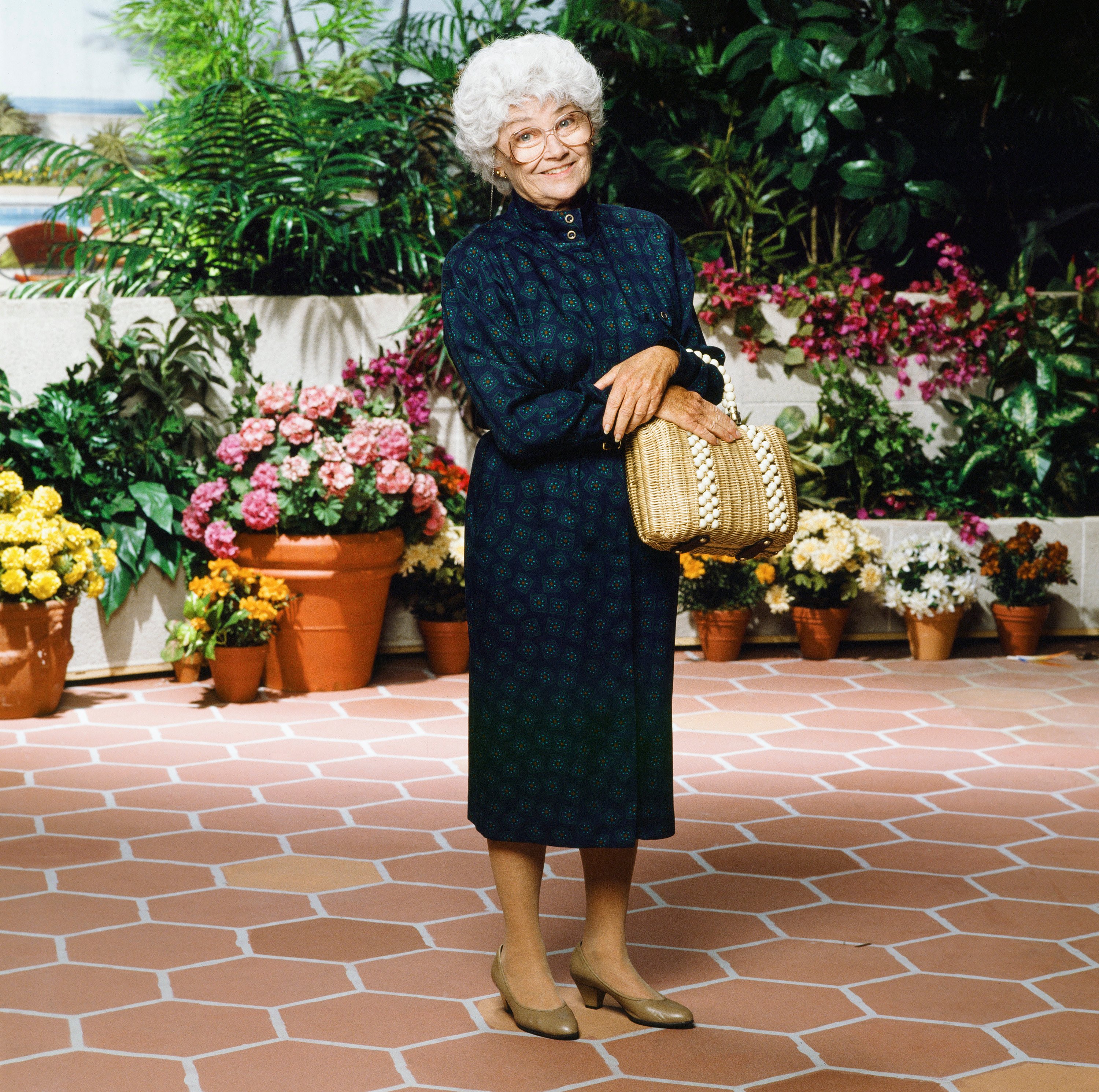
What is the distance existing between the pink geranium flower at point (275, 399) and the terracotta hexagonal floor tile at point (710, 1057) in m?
3.17

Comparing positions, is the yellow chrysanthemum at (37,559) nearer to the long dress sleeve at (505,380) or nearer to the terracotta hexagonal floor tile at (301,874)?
the terracotta hexagonal floor tile at (301,874)

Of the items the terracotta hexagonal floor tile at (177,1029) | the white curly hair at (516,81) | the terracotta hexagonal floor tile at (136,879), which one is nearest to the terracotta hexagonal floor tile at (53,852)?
the terracotta hexagonal floor tile at (136,879)

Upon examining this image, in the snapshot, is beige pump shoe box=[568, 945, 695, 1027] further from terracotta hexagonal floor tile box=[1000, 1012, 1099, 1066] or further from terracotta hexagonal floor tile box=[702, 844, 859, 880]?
terracotta hexagonal floor tile box=[702, 844, 859, 880]

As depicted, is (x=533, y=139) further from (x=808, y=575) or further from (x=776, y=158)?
(x=776, y=158)

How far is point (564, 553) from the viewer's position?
237 cm

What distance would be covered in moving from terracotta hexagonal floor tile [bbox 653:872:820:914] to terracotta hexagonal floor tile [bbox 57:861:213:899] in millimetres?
1078

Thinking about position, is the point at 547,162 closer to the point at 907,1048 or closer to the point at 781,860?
the point at 907,1048

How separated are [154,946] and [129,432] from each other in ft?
9.11

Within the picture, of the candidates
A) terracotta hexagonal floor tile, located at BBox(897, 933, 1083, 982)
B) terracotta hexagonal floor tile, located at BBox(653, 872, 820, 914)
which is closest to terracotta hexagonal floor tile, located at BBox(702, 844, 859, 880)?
terracotta hexagonal floor tile, located at BBox(653, 872, 820, 914)

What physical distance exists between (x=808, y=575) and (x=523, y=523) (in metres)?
3.31

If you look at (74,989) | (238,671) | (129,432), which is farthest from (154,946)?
(129,432)

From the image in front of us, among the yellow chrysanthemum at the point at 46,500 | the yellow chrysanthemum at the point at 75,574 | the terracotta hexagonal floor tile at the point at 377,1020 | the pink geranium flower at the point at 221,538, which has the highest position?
the yellow chrysanthemum at the point at 46,500

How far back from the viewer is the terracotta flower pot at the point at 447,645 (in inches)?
211

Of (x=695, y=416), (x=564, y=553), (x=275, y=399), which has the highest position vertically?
(x=275, y=399)
